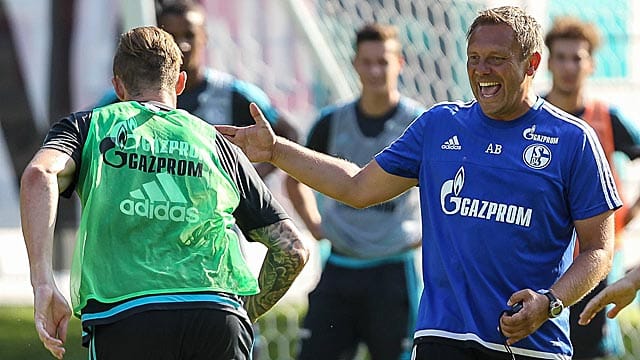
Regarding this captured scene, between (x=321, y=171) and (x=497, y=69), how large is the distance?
0.79m

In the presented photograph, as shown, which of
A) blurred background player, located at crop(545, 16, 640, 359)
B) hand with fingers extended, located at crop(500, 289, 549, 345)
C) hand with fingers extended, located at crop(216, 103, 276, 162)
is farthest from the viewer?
blurred background player, located at crop(545, 16, 640, 359)

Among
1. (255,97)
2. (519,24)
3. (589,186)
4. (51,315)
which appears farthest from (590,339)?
(51,315)

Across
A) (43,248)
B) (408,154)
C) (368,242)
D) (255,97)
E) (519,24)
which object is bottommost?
(368,242)

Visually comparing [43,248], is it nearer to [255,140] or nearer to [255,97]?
[255,140]

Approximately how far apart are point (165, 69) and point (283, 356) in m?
5.87

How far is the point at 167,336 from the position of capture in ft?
16.3

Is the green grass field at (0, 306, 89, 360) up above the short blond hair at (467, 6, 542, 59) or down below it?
Result: below

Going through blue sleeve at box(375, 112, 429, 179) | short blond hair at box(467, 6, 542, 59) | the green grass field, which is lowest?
the green grass field

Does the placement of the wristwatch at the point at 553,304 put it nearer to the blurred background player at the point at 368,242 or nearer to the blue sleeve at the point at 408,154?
the blue sleeve at the point at 408,154

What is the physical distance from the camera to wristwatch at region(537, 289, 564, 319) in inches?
202

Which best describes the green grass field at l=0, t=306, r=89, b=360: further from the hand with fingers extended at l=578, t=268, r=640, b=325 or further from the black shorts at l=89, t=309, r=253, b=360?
the hand with fingers extended at l=578, t=268, r=640, b=325

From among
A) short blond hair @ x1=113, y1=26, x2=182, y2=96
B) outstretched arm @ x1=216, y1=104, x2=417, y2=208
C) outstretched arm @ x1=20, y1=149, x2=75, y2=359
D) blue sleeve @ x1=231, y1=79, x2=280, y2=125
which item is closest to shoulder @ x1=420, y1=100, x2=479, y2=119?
outstretched arm @ x1=216, y1=104, x2=417, y2=208

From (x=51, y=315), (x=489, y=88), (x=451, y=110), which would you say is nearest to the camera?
(x=51, y=315)

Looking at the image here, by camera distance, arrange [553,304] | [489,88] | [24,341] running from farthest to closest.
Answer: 1. [24,341]
2. [489,88]
3. [553,304]
